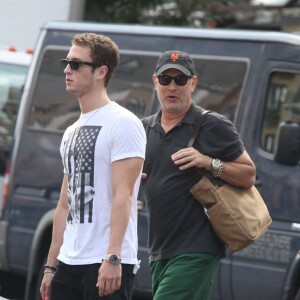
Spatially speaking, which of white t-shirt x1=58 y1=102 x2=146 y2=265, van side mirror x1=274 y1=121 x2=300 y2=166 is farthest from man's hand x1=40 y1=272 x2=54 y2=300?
van side mirror x1=274 y1=121 x2=300 y2=166

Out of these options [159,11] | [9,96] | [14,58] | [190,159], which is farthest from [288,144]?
[159,11]

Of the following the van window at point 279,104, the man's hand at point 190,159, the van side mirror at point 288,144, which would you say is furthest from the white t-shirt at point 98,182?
the van window at point 279,104

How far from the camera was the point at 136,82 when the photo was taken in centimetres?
915

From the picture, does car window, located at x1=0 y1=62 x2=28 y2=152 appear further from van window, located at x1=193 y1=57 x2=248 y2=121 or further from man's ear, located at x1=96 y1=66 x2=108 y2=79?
man's ear, located at x1=96 y1=66 x2=108 y2=79

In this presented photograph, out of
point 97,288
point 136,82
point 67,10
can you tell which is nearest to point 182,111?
point 97,288

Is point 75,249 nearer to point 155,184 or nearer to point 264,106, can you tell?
point 155,184

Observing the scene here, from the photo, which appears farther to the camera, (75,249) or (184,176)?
(184,176)

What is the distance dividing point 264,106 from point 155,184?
9.23ft

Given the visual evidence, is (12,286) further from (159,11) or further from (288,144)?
(159,11)

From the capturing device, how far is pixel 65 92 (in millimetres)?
9547

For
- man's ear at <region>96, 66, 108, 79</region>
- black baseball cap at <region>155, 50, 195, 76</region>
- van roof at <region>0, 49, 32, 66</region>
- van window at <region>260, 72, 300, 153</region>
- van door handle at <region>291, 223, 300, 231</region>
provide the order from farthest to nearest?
van roof at <region>0, 49, 32, 66</region> → van window at <region>260, 72, 300, 153</region> → van door handle at <region>291, 223, 300, 231</region> → black baseball cap at <region>155, 50, 195, 76</region> → man's ear at <region>96, 66, 108, 79</region>

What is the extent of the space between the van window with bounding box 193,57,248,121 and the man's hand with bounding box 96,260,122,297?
3.77m

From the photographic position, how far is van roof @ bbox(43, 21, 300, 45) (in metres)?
8.35

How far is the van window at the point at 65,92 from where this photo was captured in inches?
358
